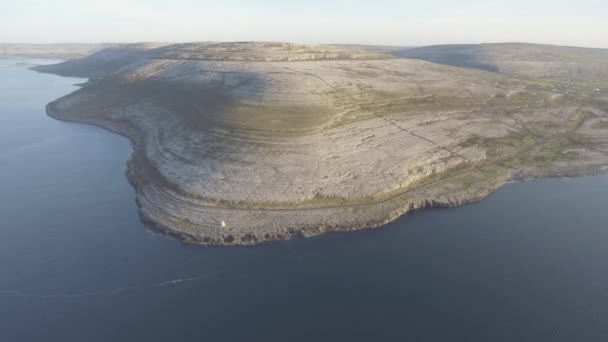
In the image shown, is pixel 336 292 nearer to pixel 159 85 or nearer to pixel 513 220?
pixel 513 220

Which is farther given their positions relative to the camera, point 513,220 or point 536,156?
point 536,156

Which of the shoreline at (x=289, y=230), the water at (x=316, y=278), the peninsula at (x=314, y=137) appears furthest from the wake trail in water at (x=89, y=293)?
the peninsula at (x=314, y=137)

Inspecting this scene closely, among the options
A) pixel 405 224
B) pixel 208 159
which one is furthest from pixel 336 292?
pixel 208 159

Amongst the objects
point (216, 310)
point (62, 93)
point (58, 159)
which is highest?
point (62, 93)

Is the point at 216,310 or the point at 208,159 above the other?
the point at 208,159

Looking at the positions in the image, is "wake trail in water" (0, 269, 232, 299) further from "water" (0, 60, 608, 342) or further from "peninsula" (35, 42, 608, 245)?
"peninsula" (35, 42, 608, 245)

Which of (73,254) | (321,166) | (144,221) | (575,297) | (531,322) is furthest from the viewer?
(321,166)

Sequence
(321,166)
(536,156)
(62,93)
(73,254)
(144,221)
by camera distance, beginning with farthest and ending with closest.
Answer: (62,93) → (536,156) → (321,166) → (144,221) → (73,254)
